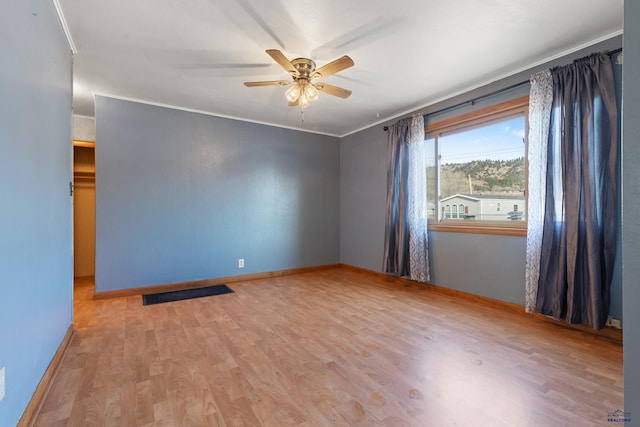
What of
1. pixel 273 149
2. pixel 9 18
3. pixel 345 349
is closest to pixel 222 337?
pixel 345 349

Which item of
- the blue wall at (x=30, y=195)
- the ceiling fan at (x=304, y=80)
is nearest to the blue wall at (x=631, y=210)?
the ceiling fan at (x=304, y=80)

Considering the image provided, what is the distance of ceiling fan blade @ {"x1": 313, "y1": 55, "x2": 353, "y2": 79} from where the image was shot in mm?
2195

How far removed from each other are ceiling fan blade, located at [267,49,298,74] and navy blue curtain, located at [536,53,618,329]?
7.97ft

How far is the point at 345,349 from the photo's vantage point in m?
2.17

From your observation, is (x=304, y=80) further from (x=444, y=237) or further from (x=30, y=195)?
(x=444, y=237)

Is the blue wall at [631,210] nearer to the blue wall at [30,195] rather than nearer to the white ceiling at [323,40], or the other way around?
the white ceiling at [323,40]

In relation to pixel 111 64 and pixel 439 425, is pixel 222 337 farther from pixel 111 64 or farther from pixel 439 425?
pixel 111 64

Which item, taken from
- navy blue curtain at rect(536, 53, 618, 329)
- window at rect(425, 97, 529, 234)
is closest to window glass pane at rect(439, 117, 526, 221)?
window at rect(425, 97, 529, 234)

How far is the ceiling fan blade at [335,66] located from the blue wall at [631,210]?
172 cm

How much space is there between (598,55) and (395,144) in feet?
7.28

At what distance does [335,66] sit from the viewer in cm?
230

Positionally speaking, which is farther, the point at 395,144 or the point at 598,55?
the point at 395,144

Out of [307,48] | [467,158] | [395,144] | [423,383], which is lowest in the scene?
[423,383]

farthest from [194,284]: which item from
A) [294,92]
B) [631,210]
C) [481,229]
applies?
[631,210]
